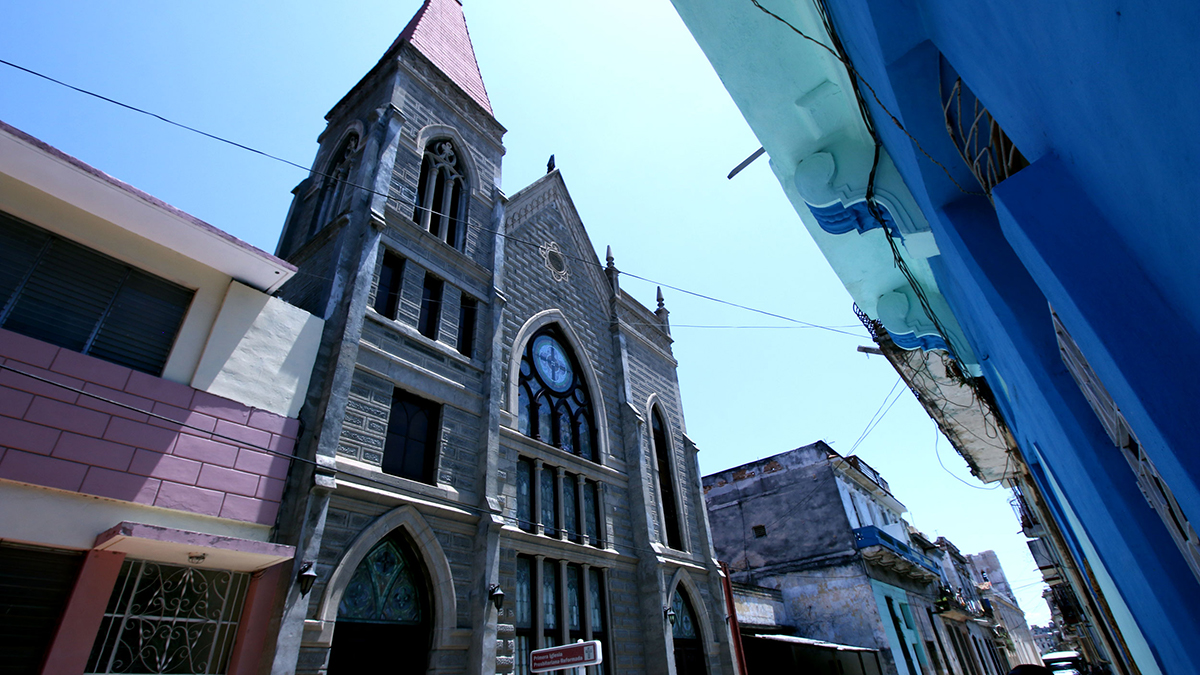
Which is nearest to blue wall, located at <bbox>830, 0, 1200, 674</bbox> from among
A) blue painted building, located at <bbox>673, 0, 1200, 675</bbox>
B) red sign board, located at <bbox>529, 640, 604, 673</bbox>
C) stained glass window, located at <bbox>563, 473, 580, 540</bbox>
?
blue painted building, located at <bbox>673, 0, 1200, 675</bbox>

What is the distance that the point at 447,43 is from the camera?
15.6 metres

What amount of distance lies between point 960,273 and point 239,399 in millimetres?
8006

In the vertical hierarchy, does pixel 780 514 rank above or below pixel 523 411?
above

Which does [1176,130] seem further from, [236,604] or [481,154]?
[481,154]

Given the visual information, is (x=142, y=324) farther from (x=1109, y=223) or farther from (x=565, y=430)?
(x=1109, y=223)

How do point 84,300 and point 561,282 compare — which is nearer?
point 84,300

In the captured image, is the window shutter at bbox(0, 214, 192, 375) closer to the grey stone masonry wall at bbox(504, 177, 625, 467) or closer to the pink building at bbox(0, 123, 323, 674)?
the pink building at bbox(0, 123, 323, 674)

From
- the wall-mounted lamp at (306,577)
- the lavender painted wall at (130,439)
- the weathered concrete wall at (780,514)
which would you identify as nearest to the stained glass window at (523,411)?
the lavender painted wall at (130,439)

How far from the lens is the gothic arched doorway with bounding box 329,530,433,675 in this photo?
7.55 metres

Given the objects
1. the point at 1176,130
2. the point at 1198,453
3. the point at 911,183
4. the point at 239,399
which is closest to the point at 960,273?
the point at 911,183

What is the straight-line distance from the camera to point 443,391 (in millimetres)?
10172

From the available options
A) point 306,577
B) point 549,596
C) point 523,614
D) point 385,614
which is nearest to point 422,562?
point 385,614

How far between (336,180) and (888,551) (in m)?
22.3

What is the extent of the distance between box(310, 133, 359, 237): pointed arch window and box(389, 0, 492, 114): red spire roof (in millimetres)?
2842
